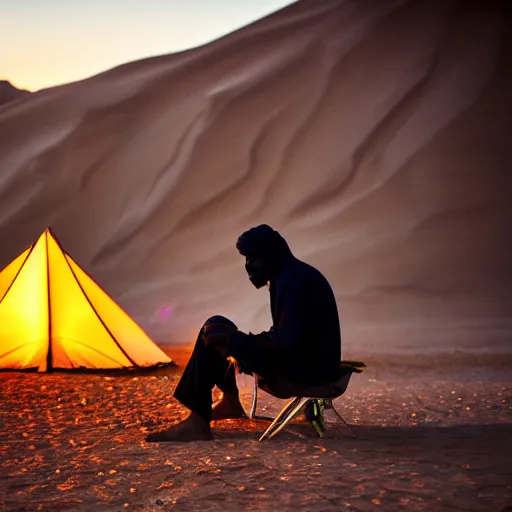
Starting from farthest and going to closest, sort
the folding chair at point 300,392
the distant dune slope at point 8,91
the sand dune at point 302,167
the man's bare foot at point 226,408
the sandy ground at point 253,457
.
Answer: the distant dune slope at point 8,91
the sand dune at point 302,167
the man's bare foot at point 226,408
the folding chair at point 300,392
the sandy ground at point 253,457

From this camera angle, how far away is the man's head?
441cm

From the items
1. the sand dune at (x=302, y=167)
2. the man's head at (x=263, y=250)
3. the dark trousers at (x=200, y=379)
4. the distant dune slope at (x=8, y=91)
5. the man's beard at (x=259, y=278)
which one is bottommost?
the dark trousers at (x=200, y=379)

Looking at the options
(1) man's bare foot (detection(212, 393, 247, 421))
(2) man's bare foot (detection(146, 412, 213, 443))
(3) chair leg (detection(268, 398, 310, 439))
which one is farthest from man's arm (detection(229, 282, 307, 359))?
(1) man's bare foot (detection(212, 393, 247, 421))

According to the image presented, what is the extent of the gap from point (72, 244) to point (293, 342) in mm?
15822

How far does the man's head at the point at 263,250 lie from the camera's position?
4.41 m

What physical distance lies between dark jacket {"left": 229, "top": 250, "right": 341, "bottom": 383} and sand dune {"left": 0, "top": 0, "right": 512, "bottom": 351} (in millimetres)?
9117

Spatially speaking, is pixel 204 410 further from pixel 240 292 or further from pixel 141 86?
pixel 141 86

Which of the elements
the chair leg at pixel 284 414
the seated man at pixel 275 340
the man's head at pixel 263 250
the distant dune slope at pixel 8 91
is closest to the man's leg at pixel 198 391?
the seated man at pixel 275 340

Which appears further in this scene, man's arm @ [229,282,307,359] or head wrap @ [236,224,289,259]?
head wrap @ [236,224,289,259]

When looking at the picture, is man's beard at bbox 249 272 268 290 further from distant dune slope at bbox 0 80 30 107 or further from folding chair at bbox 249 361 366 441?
distant dune slope at bbox 0 80 30 107

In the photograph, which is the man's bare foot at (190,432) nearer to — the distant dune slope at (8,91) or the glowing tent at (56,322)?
the glowing tent at (56,322)

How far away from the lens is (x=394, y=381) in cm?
768

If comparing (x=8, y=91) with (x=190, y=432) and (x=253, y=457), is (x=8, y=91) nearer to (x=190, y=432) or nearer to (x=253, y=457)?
(x=190, y=432)

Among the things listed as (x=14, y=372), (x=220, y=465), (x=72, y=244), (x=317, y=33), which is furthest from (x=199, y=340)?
(x=317, y=33)
